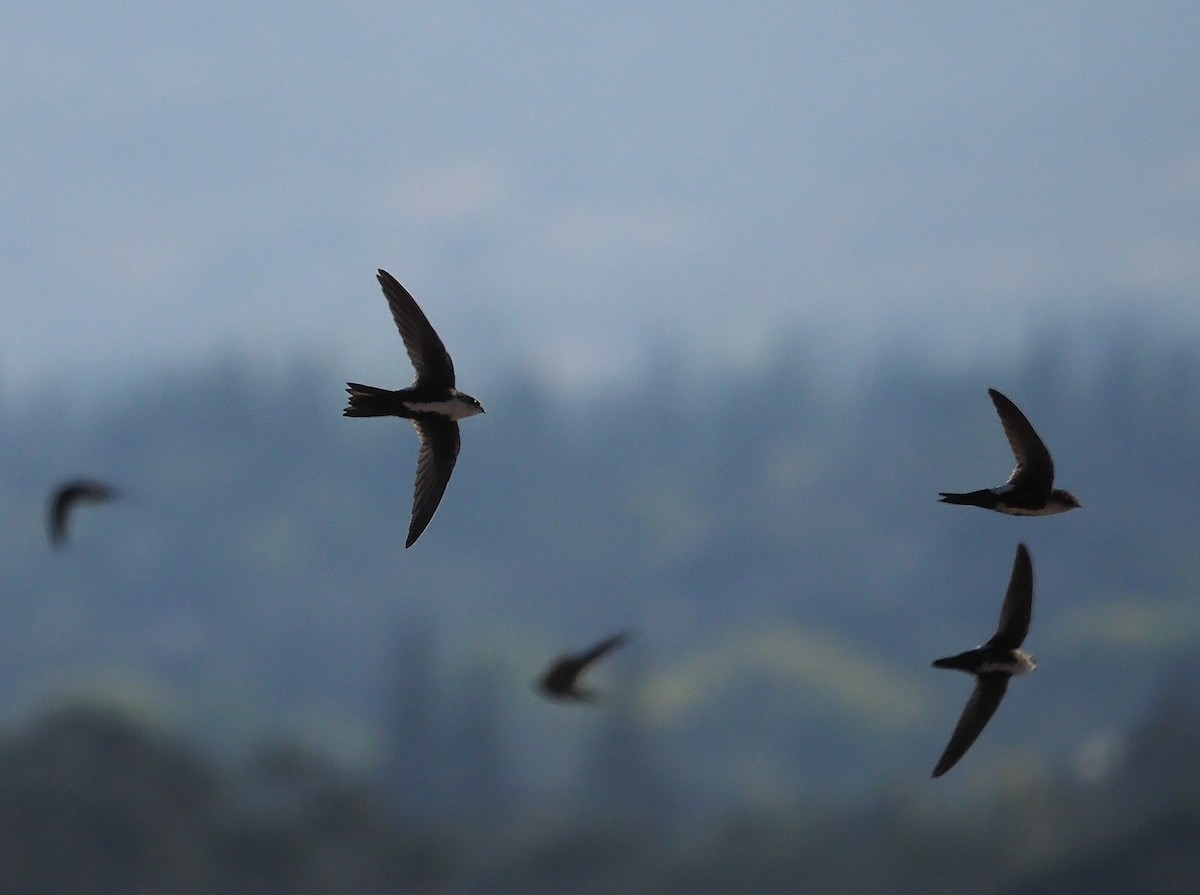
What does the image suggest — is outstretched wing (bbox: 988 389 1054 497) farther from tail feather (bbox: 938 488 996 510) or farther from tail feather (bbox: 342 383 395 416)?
tail feather (bbox: 342 383 395 416)

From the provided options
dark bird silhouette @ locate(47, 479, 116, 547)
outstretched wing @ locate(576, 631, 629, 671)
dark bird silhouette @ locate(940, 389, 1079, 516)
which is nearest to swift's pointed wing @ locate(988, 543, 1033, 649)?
dark bird silhouette @ locate(940, 389, 1079, 516)

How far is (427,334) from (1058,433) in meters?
74.4

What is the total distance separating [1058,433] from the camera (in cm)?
7731

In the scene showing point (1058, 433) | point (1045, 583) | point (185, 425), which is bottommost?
point (1045, 583)

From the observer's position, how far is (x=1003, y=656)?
650 centimetres

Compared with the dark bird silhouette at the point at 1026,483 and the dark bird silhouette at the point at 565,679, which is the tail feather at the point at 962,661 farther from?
the dark bird silhouette at the point at 565,679

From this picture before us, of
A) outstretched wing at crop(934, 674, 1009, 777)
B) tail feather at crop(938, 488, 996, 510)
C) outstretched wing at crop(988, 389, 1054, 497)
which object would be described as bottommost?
outstretched wing at crop(934, 674, 1009, 777)

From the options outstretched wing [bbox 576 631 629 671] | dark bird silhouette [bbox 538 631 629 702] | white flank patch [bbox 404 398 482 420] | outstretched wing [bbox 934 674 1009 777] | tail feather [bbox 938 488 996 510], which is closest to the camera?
tail feather [bbox 938 488 996 510]

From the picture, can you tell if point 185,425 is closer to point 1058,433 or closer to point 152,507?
point 152,507

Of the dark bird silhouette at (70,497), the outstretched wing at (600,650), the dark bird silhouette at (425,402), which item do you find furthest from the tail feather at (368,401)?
the dark bird silhouette at (70,497)

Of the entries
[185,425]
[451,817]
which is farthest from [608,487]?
[451,817]

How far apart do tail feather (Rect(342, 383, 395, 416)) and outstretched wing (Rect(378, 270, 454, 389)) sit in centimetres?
18

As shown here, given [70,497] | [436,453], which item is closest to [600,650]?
[436,453]

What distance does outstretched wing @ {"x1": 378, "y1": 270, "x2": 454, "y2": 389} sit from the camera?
590 centimetres
